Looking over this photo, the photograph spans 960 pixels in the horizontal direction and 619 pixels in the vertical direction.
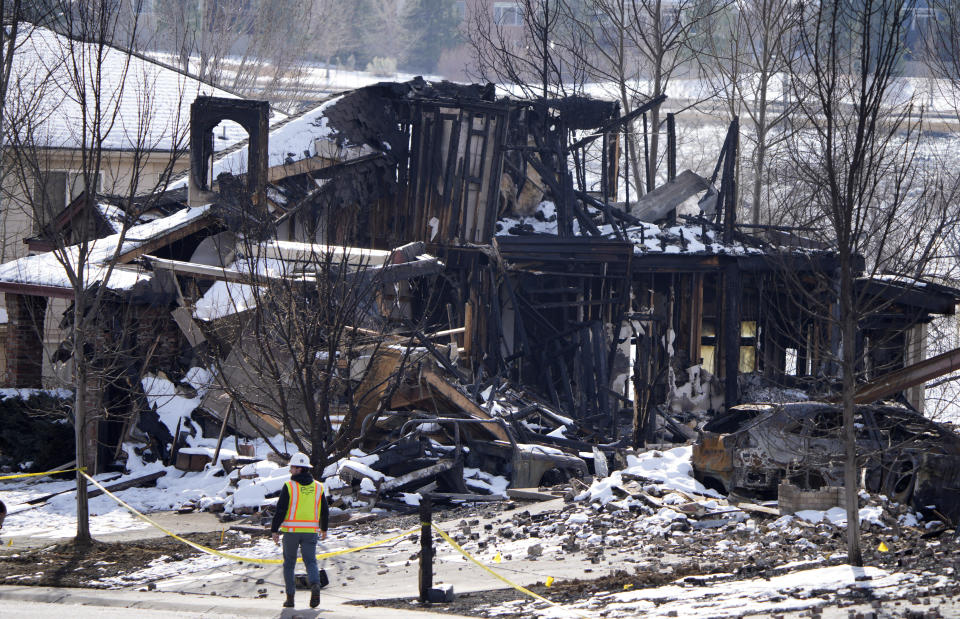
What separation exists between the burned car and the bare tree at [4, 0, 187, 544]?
7763 mm

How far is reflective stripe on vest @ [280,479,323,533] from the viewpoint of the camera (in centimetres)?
948

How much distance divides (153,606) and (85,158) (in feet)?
15.7

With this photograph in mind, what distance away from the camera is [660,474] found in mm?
14789

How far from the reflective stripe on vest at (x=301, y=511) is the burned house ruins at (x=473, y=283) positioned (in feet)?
18.8

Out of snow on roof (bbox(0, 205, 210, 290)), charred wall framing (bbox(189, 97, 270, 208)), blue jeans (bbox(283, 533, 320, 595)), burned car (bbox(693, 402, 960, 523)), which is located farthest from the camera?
charred wall framing (bbox(189, 97, 270, 208))

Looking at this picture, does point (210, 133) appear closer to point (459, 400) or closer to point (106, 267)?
point (106, 267)

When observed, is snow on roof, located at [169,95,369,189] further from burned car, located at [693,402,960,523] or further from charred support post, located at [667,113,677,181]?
burned car, located at [693,402,960,523]

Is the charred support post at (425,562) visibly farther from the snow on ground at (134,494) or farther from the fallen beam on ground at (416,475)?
the fallen beam on ground at (416,475)

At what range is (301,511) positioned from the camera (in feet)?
31.1

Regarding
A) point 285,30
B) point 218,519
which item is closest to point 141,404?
point 218,519

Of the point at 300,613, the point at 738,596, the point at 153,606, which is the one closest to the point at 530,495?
the point at 738,596

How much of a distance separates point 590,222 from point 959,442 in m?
11.7

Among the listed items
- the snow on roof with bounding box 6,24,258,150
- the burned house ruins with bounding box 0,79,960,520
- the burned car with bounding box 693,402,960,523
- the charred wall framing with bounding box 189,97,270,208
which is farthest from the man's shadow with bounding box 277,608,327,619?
the snow on roof with bounding box 6,24,258,150

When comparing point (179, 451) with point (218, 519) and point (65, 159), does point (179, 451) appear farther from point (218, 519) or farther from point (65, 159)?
point (65, 159)
